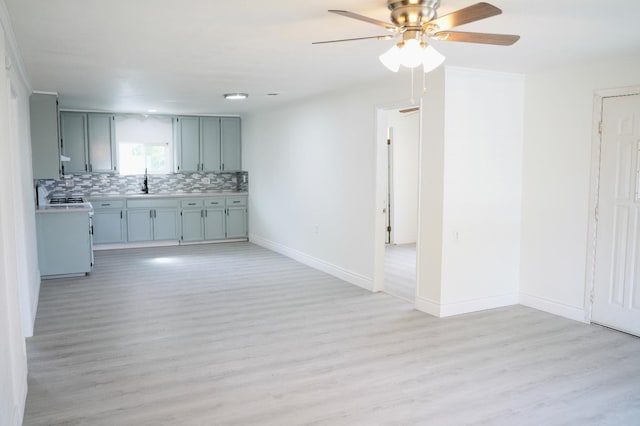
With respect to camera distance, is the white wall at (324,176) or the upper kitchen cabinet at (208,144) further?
the upper kitchen cabinet at (208,144)

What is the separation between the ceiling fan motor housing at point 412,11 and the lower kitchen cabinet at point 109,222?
7.07 meters

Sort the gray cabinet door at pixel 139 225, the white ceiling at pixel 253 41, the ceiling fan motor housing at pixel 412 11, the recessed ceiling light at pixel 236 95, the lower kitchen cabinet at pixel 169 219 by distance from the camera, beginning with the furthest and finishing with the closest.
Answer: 1. the gray cabinet door at pixel 139 225
2. the lower kitchen cabinet at pixel 169 219
3. the recessed ceiling light at pixel 236 95
4. the white ceiling at pixel 253 41
5. the ceiling fan motor housing at pixel 412 11

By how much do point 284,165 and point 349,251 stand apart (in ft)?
7.51

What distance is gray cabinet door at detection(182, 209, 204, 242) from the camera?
9.14 meters

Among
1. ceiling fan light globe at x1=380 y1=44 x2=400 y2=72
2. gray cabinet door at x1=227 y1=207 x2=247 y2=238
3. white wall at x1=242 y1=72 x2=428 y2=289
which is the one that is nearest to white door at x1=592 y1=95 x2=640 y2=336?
white wall at x1=242 y1=72 x2=428 y2=289

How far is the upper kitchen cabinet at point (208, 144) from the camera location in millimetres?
9328

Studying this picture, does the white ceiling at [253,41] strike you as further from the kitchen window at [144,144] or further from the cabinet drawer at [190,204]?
the cabinet drawer at [190,204]

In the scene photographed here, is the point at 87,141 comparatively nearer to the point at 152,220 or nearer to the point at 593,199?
the point at 152,220

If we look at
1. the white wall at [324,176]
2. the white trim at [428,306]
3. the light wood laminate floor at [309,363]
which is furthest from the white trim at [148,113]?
the white trim at [428,306]

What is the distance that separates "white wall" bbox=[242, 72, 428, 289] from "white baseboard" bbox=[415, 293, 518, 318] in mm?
963

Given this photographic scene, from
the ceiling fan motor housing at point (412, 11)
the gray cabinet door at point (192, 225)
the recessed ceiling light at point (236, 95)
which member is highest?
the recessed ceiling light at point (236, 95)

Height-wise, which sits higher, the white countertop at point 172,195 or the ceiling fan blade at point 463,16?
the ceiling fan blade at point 463,16

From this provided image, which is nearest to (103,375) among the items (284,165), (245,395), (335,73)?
(245,395)

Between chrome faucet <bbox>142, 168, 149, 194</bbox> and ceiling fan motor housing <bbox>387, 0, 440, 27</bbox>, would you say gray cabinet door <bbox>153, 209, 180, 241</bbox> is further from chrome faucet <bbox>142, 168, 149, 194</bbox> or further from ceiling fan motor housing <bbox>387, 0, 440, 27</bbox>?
ceiling fan motor housing <bbox>387, 0, 440, 27</bbox>
